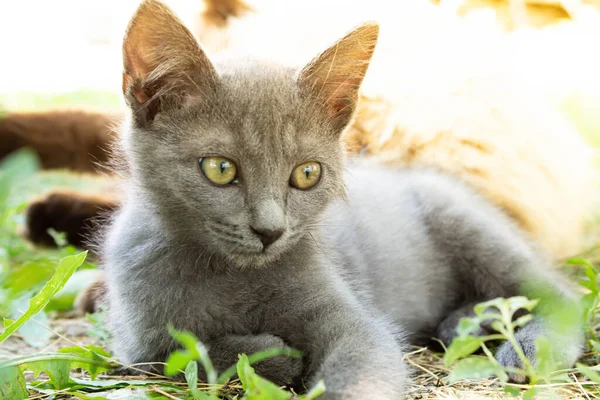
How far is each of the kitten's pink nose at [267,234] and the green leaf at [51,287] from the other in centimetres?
50

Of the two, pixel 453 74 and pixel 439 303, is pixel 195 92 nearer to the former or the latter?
pixel 439 303

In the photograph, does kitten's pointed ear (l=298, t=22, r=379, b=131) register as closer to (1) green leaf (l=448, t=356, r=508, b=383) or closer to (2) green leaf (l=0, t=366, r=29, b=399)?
(1) green leaf (l=448, t=356, r=508, b=383)

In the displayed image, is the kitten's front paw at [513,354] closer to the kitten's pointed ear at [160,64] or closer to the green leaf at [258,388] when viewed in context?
the green leaf at [258,388]

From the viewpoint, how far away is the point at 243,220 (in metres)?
1.85

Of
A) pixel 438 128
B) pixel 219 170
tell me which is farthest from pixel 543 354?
pixel 438 128

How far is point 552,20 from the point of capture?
3.63 meters

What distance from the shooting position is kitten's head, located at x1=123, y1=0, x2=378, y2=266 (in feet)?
6.18

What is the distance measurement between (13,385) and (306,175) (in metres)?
1.03

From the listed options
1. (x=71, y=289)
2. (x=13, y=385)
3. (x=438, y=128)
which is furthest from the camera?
(x=438, y=128)

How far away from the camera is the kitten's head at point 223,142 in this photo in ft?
6.18

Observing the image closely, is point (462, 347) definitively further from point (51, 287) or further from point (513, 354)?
point (51, 287)

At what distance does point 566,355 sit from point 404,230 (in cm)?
90

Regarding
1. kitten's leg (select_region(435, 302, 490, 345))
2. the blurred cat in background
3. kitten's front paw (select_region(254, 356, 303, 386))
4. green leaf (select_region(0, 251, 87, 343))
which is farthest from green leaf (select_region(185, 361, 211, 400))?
the blurred cat in background

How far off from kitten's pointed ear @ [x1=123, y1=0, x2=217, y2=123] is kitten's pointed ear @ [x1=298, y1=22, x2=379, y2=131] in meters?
0.35
